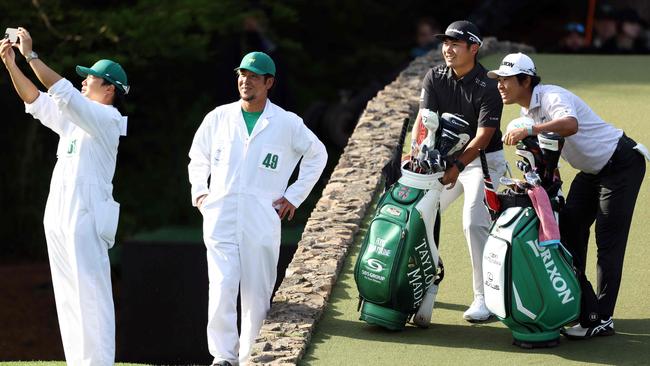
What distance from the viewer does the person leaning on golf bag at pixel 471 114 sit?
8078 mm

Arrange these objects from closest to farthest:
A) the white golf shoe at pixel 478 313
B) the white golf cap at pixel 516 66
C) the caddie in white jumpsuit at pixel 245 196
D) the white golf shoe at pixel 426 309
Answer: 1. the white golf cap at pixel 516 66
2. the caddie in white jumpsuit at pixel 245 196
3. the white golf shoe at pixel 426 309
4. the white golf shoe at pixel 478 313

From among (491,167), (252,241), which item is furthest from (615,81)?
(252,241)

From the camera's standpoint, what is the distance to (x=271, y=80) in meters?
8.20

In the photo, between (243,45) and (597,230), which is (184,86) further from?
(597,230)

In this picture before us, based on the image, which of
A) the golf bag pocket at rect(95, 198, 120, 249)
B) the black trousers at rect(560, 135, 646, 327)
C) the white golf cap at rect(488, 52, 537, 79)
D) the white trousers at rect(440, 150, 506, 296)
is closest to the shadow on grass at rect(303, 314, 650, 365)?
the black trousers at rect(560, 135, 646, 327)

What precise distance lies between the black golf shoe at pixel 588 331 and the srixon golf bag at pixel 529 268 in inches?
6.2

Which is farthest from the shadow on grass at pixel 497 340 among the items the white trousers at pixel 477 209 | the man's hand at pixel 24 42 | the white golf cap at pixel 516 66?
the man's hand at pixel 24 42

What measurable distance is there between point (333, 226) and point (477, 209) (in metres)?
1.62

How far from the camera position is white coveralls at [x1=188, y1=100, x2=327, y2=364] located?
7953mm

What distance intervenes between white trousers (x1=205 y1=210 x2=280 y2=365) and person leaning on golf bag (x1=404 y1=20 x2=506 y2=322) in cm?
99

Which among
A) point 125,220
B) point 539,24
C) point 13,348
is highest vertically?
point 539,24

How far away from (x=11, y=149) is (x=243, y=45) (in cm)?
448

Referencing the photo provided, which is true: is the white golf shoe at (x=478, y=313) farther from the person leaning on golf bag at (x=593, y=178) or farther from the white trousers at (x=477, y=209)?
the person leaning on golf bag at (x=593, y=178)

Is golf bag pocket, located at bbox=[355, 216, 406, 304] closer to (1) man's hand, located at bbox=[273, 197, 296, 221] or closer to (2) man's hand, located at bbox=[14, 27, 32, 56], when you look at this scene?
(1) man's hand, located at bbox=[273, 197, 296, 221]
